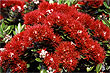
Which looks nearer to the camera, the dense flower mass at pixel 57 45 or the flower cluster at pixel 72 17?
the dense flower mass at pixel 57 45

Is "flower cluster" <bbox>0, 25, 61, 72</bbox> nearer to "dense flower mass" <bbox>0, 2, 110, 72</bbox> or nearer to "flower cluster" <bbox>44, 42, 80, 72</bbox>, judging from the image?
"dense flower mass" <bbox>0, 2, 110, 72</bbox>

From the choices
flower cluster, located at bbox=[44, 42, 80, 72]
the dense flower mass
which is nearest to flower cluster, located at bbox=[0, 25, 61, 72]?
the dense flower mass

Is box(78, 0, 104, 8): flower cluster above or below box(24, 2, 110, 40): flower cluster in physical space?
above

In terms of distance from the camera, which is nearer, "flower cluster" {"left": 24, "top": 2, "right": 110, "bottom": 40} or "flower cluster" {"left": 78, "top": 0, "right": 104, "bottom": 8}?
"flower cluster" {"left": 24, "top": 2, "right": 110, "bottom": 40}

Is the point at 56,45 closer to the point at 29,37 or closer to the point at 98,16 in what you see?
the point at 29,37

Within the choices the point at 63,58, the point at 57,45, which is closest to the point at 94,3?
the point at 57,45

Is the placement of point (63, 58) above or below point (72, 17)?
below

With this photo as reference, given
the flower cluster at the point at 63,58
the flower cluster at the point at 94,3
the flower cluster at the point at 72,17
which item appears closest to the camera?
the flower cluster at the point at 63,58

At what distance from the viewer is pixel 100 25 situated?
7.44ft

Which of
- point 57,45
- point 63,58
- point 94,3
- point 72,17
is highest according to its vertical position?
point 94,3

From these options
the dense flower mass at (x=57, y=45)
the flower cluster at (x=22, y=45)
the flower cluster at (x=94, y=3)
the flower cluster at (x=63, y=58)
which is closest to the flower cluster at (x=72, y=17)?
the dense flower mass at (x=57, y=45)

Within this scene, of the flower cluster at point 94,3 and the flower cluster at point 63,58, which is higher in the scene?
the flower cluster at point 94,3

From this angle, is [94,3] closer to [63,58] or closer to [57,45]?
[57,45]

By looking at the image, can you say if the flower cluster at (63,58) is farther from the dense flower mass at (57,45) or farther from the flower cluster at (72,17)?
the flower cluster at (72,17)
